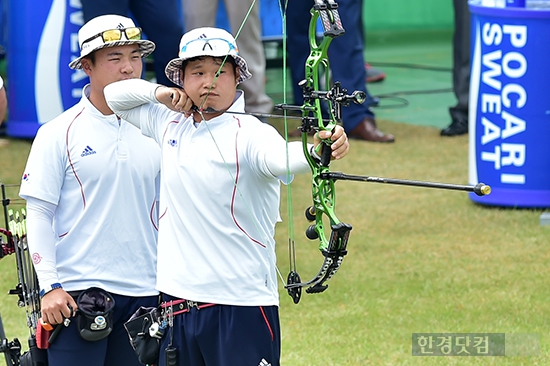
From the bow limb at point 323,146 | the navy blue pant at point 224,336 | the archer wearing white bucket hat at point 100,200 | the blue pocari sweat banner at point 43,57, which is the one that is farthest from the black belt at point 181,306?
the blue pocari sweat banner at point 43,57

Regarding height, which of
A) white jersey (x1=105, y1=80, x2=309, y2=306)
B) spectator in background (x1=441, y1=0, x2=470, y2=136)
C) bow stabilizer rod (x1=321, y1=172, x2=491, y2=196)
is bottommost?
spectator in background (x1=441, y1=0, x2=470, y2=136)

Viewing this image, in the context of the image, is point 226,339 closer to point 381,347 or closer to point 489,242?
point 381,347

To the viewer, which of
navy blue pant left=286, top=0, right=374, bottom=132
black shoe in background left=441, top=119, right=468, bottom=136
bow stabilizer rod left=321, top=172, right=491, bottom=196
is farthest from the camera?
black shoe in background left=441, top=119, right=468, bottom=136

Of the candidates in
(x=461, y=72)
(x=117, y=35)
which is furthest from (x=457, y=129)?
(x=117, y=35)

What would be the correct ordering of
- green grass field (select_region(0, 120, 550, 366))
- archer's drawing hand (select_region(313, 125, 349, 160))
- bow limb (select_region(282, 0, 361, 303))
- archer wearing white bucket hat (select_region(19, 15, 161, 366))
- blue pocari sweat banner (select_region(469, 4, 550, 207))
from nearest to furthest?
archer's drawing hand (select_region(313, 125, 349, 160))
bow limb (select_region(282, 0, 361, 303))
archer wearing white bucket hat (select_region(19, 15, 161, 366))
green grass field (select_region(0, 120, 550, 366))
blue pocari sweat banner (select_region(469, 4, 550, 207))

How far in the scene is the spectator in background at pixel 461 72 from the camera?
8.94 metres

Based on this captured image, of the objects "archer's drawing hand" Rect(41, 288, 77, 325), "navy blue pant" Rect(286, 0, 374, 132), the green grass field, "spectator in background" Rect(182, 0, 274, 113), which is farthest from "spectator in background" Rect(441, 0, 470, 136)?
"archer's drawing hand" Rect(41, 288, 77, 325)

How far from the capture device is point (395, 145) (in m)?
8.61

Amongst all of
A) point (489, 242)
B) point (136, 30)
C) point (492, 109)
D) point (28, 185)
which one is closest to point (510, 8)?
point (492, 109)

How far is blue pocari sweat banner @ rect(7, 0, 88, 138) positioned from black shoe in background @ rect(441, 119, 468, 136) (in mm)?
2851

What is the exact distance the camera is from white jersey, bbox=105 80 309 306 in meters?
3.15

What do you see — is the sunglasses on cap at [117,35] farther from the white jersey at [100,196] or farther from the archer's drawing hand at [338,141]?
the archer's drawing hand at [338,141]

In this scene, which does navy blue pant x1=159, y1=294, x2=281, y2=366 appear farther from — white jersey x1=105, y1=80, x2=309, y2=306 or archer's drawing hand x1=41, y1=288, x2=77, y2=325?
archer's drawing hand x1=41, y1=288, x2=77, y2=325

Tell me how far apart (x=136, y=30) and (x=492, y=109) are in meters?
3.49
